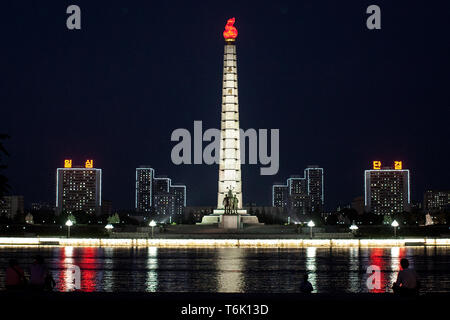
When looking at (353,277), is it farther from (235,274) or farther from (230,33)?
(230,33)

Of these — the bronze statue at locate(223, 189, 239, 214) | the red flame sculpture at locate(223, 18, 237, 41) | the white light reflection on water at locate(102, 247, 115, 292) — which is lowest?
the white light reflection on water at locate(102, 247, 115, 292)

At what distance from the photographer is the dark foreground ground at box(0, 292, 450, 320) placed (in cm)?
1186

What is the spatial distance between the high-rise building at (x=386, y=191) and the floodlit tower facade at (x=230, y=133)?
109501 millimetres

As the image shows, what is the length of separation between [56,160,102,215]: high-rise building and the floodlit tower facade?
104 meters

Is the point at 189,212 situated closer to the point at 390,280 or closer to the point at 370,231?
the point at 370,231

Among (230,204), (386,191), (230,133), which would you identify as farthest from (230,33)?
(386,191)

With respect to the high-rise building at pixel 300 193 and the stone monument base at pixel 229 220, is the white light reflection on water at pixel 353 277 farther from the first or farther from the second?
the high-rise building at pixel 300 193

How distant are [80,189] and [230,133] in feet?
360

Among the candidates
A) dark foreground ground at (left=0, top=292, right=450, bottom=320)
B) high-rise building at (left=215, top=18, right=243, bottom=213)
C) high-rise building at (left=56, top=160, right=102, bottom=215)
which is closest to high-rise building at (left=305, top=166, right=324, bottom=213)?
high-rise building at (left=56, top=160, right=102, bottom=215)

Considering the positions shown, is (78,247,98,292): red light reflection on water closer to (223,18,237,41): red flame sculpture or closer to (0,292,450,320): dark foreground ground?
(0,292,450,320): dark foreground ground

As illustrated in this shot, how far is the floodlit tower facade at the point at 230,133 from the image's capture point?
2906 inches

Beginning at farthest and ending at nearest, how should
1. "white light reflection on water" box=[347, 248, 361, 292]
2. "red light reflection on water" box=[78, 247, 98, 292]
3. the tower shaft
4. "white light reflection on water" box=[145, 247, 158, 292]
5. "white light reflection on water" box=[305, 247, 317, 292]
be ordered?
the tower shaft < "white light reflection on water" box=[305, 247, 317, 292] < "white light reflection on water" box=[347, 248, 361, 292] < "white light reflection on water" box=[145, 247, 158, 292] < "red light reflection on water" box=[78, 247, 98, 292]
